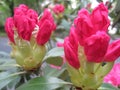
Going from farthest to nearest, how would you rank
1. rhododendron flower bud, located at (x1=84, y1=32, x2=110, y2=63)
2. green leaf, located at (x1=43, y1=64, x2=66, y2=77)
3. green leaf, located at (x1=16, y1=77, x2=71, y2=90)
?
green leaf, located at (x1=43, y1=64, x2=66, y2=77) → green leaf, located at (x1=16, y1=77, x2=71, y2=90) → rhododendron flower bud, located at (x1=84, y1=32, x2=110, y2=63)

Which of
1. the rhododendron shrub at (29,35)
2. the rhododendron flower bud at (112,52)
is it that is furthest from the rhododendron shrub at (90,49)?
the rhododendron shrub at (29,35)

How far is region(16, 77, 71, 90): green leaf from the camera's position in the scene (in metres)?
0.71

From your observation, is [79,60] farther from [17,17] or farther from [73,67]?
[17,17]

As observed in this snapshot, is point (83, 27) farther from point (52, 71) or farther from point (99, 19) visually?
point (52, 71)

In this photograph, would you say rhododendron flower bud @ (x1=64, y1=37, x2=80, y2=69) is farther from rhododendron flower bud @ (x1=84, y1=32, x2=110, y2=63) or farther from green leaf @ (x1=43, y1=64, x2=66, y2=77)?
green leaf @ (x1=43, y1=64, x2=66, y2=77)

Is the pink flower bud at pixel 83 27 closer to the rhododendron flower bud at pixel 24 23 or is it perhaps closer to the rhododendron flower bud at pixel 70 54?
the rhododendron flower bud at pixel 70 54

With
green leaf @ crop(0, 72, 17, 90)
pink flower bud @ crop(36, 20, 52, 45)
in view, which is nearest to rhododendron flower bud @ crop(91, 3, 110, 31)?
pink flower bud @ crop(36, 20, 52, 45)

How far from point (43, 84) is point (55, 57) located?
130 mm

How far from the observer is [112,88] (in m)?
0.75

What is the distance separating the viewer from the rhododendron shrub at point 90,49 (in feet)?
2.05

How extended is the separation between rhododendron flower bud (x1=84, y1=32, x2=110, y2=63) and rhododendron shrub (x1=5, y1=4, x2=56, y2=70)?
6.2 inches

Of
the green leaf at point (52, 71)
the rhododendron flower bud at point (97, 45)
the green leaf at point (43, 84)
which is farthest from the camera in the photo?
the green leaf at point (52, 71)

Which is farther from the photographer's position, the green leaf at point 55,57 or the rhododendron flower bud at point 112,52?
the green leaf at point 55,57

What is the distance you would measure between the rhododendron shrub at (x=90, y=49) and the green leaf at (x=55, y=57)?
138mm
